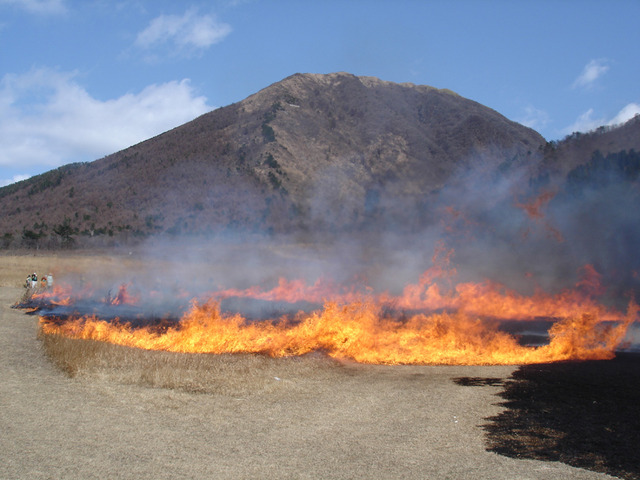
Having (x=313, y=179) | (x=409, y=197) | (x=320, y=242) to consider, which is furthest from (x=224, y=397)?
(x=313, y=179)

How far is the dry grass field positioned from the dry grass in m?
0.04

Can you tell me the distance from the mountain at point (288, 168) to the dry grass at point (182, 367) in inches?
1347

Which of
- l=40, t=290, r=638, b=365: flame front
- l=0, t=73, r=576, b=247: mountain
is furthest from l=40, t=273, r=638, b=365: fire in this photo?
l=0, t=73, r=576, b=247: mountain

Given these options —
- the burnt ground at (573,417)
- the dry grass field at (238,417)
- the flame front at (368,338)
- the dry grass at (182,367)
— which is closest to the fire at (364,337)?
the flame front at (368,338)

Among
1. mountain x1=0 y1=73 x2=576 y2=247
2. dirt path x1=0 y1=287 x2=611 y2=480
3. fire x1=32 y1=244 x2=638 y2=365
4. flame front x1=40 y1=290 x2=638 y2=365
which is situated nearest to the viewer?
dirt path x1=0 y1=287 x2=611 y2=480

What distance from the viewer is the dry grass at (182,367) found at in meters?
11.5

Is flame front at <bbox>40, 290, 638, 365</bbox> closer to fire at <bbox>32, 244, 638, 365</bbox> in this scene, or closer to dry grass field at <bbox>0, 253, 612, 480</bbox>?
fire at <bbox>32, 244, 638, 365</bbox>

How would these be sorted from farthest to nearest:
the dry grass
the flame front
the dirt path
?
the flame front, the dry grass, the dirt path

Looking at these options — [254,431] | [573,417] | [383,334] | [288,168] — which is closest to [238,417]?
[254,431]

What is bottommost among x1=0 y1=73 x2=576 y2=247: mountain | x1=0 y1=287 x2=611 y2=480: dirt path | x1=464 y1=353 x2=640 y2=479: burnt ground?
x1=464 y1=353 x2=640 y2=479: burnt ground

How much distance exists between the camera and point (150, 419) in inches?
352

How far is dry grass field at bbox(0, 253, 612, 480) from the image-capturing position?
273 inches

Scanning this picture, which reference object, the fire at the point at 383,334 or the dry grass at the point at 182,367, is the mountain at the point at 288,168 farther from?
the dry grass at the point at 182,367

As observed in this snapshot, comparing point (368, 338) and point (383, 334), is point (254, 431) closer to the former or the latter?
point (368, 338)
